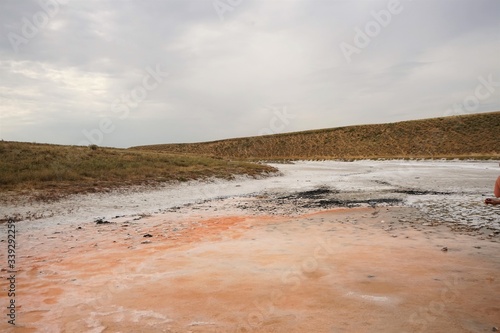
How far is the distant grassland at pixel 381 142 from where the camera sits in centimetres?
6925

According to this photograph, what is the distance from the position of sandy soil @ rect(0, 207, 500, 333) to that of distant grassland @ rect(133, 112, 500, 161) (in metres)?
57.6

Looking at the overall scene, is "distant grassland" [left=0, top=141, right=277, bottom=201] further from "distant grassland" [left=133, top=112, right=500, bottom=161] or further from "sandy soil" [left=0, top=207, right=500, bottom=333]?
"distant grassland" [left=133, top=112, right=500, bottom=161]

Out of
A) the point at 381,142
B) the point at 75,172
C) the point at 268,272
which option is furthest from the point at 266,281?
the point at 381,142

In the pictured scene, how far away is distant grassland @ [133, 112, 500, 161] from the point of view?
227 ft

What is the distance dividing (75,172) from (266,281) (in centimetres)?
2170

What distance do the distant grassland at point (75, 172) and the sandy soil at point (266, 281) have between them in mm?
9749

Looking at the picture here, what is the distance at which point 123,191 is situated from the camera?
67.3 feet

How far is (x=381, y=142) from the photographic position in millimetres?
83375

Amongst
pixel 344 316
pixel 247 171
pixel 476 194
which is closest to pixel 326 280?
pixel 344 316

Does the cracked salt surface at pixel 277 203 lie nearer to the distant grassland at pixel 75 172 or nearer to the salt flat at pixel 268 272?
the salt flat at pixel 268 272

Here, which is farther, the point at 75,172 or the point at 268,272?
the point at 75,172

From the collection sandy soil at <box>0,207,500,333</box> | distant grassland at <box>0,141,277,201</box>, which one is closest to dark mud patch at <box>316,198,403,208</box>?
sandy soil at <box>0,207,500,333</box>

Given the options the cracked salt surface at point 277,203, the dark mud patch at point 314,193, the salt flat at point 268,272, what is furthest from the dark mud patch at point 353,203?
the dark mud patch at point 314,193

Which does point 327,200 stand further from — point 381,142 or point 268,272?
point 381,142
